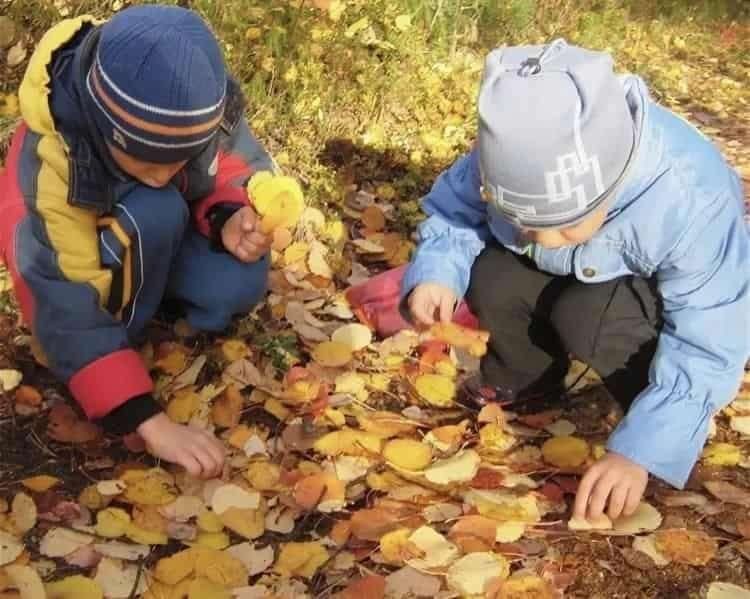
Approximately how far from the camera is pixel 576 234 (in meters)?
1.42

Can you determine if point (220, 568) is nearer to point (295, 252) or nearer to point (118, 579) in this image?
point (118, 579)

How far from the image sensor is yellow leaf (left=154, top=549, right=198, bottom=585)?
1.42 m

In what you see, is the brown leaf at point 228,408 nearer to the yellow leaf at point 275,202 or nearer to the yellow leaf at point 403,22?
the yellow leaf at point 275,202

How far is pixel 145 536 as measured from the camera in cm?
150

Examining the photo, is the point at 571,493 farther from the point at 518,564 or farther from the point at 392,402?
the point at 392,402

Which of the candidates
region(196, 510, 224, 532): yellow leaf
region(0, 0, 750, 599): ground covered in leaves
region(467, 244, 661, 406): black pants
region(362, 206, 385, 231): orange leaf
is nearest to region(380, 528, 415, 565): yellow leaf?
region(0, 0, 750, 599): ground covered in leaves

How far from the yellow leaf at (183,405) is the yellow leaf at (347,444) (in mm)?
238

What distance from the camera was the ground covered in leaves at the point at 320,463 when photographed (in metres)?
1.46

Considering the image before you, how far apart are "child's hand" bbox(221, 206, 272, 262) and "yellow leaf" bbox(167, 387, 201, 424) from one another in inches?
Answer: 10.8

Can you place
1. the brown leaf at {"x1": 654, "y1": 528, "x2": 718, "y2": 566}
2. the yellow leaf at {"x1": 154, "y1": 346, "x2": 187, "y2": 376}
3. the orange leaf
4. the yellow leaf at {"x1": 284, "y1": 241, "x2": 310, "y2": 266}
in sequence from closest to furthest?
1. the brown leaf at {"x1": 654, "y1": 528, "x2": 718, "y2": 566}
2. the yellow leaf at {"x1": 154, "y1": 346, "x2": 187, "y2": 376}
3. the yellow leaf at {"x1": 284, "y1": 241, "x2": 310, "y2": 266}
4. the orange leaf

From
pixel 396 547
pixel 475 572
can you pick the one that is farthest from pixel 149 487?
pixel 475 572

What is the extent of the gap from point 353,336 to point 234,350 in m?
0.24

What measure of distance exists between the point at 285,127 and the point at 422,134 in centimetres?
43

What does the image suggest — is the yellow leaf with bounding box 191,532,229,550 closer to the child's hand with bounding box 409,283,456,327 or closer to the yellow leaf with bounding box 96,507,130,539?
the yellow leaf with bounding box 96,507,130,539
